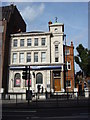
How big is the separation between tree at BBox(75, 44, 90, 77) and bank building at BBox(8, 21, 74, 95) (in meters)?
3.11

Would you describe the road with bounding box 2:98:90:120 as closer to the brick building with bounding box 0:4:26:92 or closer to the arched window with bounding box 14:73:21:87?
the arched window with bounding box 14:73:21:87

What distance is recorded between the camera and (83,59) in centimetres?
3450

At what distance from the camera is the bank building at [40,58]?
3491cm

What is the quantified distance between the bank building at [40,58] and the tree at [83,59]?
311 cm

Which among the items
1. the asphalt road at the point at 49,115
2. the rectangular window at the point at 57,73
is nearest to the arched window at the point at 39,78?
the rectangular window at the point at 57,73

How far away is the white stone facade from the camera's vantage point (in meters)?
35.1

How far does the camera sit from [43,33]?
37.3 metres

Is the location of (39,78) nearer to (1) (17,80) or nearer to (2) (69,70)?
(1) (17,80)

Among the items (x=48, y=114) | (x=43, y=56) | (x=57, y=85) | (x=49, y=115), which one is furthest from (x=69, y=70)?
(x=49, y=115)

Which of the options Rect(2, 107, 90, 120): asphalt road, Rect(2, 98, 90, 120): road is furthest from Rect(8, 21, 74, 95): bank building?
Rect(2, 107, 90, 120): asphalt road

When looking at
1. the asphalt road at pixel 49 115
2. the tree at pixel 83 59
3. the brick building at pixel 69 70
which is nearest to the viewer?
the asphalt road at pixel 49 115

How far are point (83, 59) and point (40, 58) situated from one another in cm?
825

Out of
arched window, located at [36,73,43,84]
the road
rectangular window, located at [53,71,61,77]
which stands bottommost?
the road

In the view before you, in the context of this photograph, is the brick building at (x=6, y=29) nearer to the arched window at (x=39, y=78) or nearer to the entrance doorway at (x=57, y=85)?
the arched window at (x=39, y=78)
